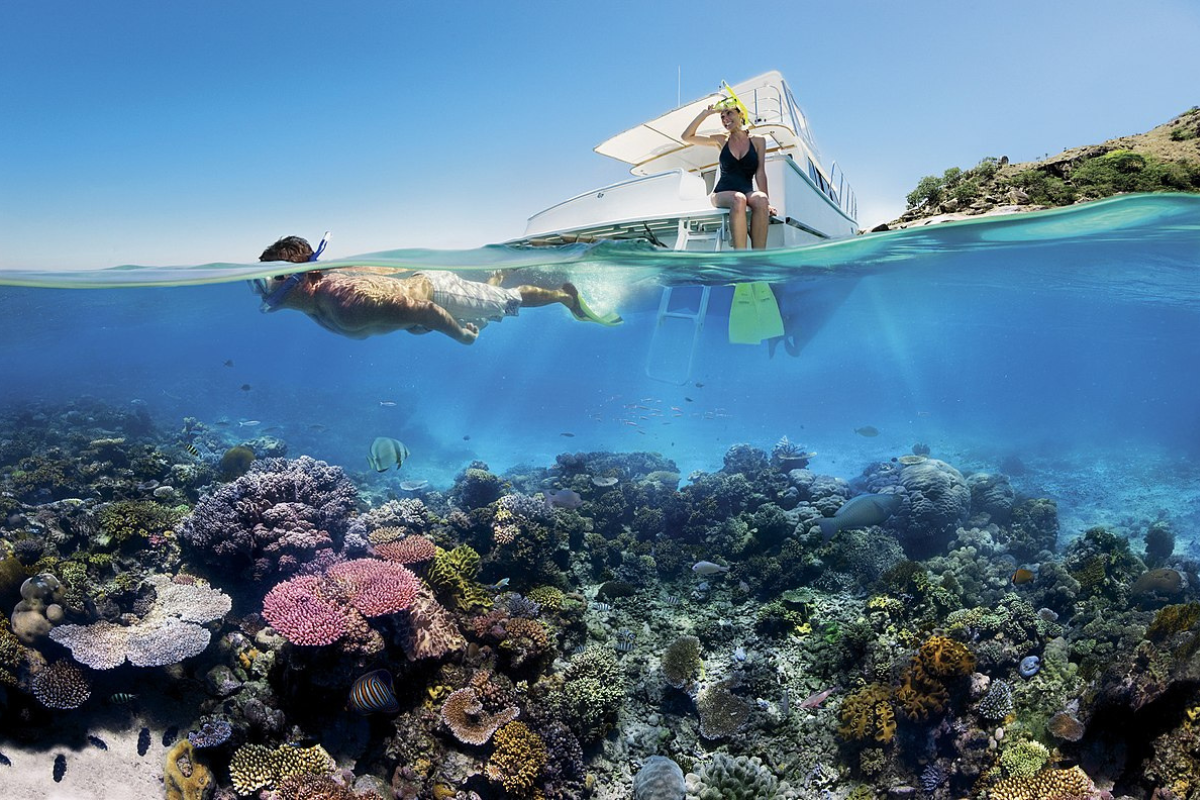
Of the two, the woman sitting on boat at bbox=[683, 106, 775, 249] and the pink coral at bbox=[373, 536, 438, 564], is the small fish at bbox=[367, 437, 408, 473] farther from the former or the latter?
the woman sitting on boat at bbox=[683, 106, 775, 249]

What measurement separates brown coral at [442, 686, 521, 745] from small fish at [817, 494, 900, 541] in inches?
235

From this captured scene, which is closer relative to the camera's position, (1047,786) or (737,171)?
(1047,786)

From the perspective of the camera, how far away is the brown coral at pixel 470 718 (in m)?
5.29

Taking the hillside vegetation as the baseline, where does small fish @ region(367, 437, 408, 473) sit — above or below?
below

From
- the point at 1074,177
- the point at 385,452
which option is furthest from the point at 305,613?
the point at 1074,177

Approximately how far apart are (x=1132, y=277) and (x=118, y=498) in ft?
74.9

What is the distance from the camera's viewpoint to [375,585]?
224 inches

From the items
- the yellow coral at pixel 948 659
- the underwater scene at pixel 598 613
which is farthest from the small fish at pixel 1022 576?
the yellow coral at pixel 948 659

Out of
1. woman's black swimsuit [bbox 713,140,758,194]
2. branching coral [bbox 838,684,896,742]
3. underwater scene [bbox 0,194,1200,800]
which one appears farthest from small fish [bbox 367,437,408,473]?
branching coral [bbox 838,684,896,742]

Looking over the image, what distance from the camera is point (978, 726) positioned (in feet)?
18.7

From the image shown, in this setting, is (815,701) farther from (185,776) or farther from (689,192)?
(689,192)

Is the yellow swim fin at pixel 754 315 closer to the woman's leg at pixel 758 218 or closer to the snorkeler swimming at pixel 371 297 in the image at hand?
the woman's leg at pixel 758 218

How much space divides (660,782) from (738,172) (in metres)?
7.70

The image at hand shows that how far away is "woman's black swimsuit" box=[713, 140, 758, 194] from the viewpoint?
7860mm
